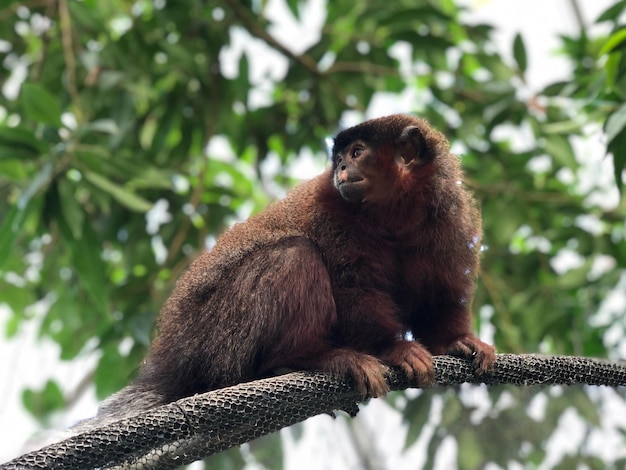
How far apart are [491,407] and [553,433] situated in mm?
273

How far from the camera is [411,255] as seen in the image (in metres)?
2.77

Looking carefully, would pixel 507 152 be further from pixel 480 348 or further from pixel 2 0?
pixel 2 0

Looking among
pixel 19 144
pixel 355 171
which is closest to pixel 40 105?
pixel 19 144

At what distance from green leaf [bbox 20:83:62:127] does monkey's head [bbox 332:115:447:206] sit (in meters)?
1.29

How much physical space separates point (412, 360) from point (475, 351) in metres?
0.28

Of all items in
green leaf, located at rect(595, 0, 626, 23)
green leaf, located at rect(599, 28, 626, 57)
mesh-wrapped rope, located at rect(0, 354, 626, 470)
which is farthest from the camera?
green leaf, located at rect(595, 0, 626, 23)

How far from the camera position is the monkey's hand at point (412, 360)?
230 centimetres

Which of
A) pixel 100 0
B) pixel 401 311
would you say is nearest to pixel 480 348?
pixel 401 311

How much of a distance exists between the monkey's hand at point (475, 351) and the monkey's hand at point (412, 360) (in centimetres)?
16

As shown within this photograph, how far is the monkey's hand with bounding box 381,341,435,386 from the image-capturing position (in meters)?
2.30

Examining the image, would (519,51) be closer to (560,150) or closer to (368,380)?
(560,150)

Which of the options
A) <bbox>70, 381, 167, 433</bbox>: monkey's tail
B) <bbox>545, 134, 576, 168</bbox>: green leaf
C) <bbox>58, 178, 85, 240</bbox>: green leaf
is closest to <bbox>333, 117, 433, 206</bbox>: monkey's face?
<bbox>70, 381, 167, 433</bbox>: monkey's tail

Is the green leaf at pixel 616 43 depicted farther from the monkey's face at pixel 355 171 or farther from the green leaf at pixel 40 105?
the green leaf at pixel 40 105

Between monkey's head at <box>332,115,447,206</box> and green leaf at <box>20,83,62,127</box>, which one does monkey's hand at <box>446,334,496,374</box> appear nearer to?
monkey's head at <box>332,115,447,206</box>
